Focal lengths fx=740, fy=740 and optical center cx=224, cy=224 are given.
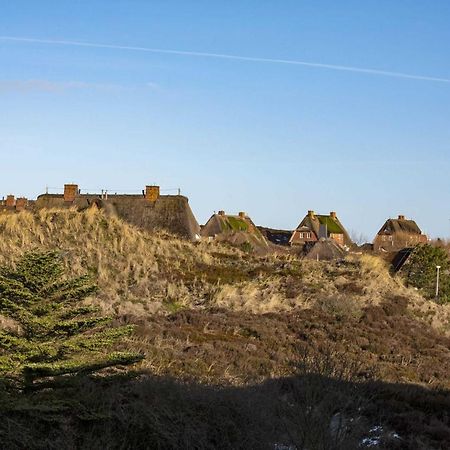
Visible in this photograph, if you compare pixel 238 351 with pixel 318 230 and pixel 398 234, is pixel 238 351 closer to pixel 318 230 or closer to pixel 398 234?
pixel 318 230

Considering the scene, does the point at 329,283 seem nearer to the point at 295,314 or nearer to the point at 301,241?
the point at 295,314

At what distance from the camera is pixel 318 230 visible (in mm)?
81375

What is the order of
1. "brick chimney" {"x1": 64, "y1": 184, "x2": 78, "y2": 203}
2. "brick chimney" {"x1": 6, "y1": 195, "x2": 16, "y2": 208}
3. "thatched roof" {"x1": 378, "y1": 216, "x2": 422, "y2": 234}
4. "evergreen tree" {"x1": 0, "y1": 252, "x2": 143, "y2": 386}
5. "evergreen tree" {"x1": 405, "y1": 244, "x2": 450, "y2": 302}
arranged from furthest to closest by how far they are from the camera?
"thatched roof" {"x1": 378, "y1": 216, "x2": 422, "y2": 234}, "brick chimney" {"x1": 6, "y1": 195, "x2": 16, "y2": 208}, "brick chimney" {"x1": 64, "y1": 184, "x2": 78, "y2": 203}, "evergreen tree" {"x1": 405, "y1": 244, "x2": 450, "y2": 302}, "evergreen tree" {"x1": 0, "y1": 252, "x2": 143, "y2": 386}

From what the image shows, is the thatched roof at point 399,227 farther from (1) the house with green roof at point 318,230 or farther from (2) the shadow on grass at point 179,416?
(2) the shadow on grass at point 179,416

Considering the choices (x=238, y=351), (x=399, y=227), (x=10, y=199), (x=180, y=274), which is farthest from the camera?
(x=399, y=227)

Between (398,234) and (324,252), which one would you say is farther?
(398,234)

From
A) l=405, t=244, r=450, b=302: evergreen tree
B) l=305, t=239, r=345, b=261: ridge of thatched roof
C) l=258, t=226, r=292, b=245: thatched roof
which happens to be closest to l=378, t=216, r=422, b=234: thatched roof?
l=258, t=226, r=292, b=245: thatched roof

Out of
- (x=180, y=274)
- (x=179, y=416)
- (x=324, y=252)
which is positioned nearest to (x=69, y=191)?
(x=324, y=252)

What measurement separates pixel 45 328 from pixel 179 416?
97.1 inches

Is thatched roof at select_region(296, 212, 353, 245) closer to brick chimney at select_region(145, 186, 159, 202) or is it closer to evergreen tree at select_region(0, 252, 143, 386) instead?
brick chimney at select_region(145, 186, 159, 202)

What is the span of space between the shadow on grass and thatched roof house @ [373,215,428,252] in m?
71.3

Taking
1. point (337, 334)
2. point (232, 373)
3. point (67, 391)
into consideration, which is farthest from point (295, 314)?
point (67, 391)

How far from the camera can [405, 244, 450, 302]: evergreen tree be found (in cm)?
3728

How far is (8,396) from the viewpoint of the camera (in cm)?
1044
